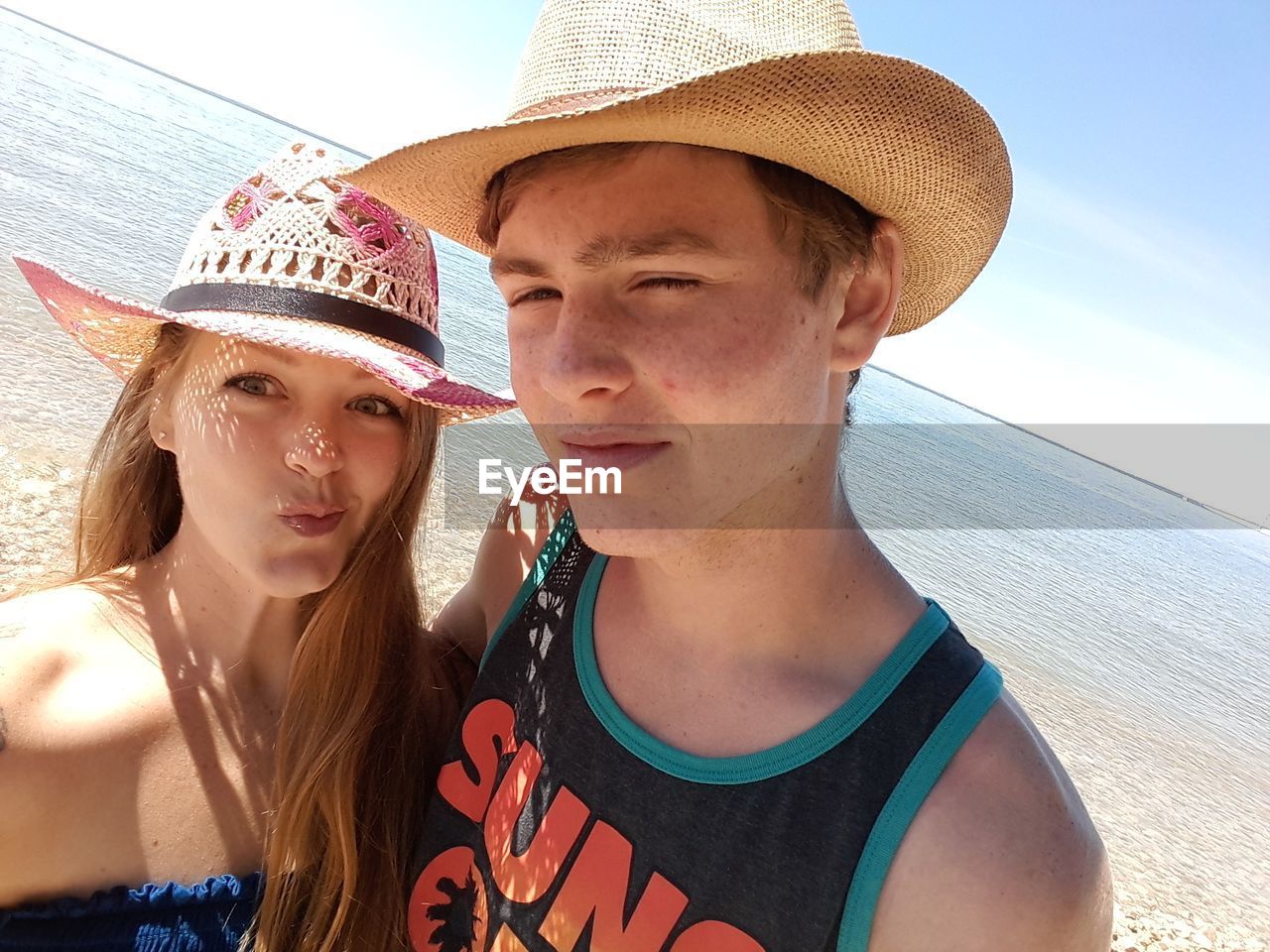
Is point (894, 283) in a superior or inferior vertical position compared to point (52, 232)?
superior

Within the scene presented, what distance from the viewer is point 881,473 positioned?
1538 cm

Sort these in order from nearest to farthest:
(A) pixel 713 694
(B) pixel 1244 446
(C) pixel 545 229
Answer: (C) pixel 545 229 → (A) pixel 713 694 → (B) pixel 1244 446

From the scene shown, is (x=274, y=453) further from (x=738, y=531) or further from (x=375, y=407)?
(x=738, y=531)

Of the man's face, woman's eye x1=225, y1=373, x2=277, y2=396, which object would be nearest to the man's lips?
the man's face

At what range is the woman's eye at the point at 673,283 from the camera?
4.07 ft

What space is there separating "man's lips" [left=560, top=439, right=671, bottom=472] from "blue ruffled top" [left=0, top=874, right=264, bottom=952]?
41.9 inches

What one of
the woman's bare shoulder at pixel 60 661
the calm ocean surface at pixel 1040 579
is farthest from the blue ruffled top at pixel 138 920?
the calm ocean surface at pixel 1040 579

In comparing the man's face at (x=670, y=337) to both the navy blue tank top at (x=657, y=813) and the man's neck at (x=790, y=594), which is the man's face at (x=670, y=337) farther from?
the navy blue tank top at (x=657, y=813)

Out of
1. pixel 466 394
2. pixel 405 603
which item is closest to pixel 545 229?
pixel 466 394

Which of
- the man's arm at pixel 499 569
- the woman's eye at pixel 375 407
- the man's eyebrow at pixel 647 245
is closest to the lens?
the man's eyebrow at pixel 647 245

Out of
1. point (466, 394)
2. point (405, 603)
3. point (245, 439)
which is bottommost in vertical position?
point (405, 603)

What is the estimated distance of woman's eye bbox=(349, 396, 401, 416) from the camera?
1717mm

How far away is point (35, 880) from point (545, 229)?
1.43m

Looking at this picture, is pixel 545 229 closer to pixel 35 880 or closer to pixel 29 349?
pixel 35 880
